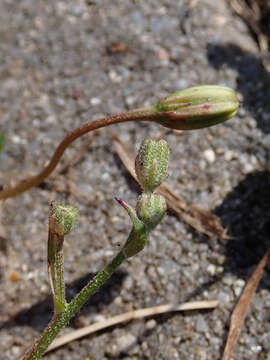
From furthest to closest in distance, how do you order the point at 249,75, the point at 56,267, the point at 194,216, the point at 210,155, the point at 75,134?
the point at 249,75 → the point at 210,155 → the point at 194,216 → the point at 75,134 → the point at 56,267

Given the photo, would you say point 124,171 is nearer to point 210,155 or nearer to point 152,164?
point 210,155

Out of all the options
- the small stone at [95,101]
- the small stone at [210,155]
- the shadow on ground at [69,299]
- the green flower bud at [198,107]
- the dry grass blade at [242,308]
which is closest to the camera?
the green flower bud at [198,107]

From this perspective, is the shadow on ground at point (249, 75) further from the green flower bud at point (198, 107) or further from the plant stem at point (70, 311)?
the plant stem at point (70, 311)

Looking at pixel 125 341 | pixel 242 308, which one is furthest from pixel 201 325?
pixel 125 341

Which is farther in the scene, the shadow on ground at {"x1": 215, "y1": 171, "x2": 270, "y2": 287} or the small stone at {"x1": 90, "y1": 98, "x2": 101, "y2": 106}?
the small stone at {"x1": 90, "y1": 98, "x2": 101, "y2": 106}

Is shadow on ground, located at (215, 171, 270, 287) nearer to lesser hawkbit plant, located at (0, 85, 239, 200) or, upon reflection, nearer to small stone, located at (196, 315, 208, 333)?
small stone, located at (196, 315, 208, 333)

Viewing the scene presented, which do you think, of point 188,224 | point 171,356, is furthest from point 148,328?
point 188,224

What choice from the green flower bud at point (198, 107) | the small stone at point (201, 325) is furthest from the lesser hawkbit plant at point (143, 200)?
the small stone at point (201, 325)

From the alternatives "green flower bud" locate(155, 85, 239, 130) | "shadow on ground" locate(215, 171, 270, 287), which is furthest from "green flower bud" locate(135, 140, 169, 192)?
"shadow on ground" locate(215, 171, 270, 287)
